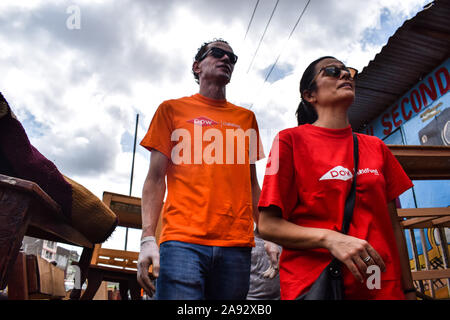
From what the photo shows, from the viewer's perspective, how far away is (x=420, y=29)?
6887 mm

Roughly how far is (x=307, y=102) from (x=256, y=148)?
2.11 ft

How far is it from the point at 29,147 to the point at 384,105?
389 inches

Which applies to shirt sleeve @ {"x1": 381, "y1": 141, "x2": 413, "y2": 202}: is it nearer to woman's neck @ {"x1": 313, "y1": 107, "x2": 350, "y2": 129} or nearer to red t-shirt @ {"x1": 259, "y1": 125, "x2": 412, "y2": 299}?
red t-shirt @ {"x1": 259, "y1": 125, "x2": 412, "y2": 299}

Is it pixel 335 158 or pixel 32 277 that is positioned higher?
pixel 335 158

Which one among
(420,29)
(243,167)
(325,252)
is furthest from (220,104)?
(420,29)

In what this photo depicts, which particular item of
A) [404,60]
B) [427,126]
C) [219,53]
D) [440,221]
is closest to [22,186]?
[219,53]

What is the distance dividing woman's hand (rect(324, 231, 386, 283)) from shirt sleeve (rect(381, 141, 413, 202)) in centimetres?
65

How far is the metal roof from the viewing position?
21.9 feet

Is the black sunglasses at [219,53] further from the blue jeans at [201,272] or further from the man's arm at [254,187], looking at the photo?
the blue jeans at [201,272]

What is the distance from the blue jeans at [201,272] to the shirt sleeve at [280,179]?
59cm

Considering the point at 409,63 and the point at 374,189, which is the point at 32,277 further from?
the point at 409,63

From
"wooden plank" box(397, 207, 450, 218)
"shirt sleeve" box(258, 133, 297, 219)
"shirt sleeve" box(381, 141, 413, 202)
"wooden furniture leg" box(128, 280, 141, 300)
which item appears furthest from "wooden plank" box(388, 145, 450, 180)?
"wooden furniture leg" box(128, 280, 141, 300)

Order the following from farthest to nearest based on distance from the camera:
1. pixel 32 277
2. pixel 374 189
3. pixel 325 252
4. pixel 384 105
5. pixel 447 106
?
pixel 384 105 → pixel 447 106 → pixel 32 277 → pixel 374 189 → pixel 325 252

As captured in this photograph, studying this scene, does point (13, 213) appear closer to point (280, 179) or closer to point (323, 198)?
point (280, 179)
